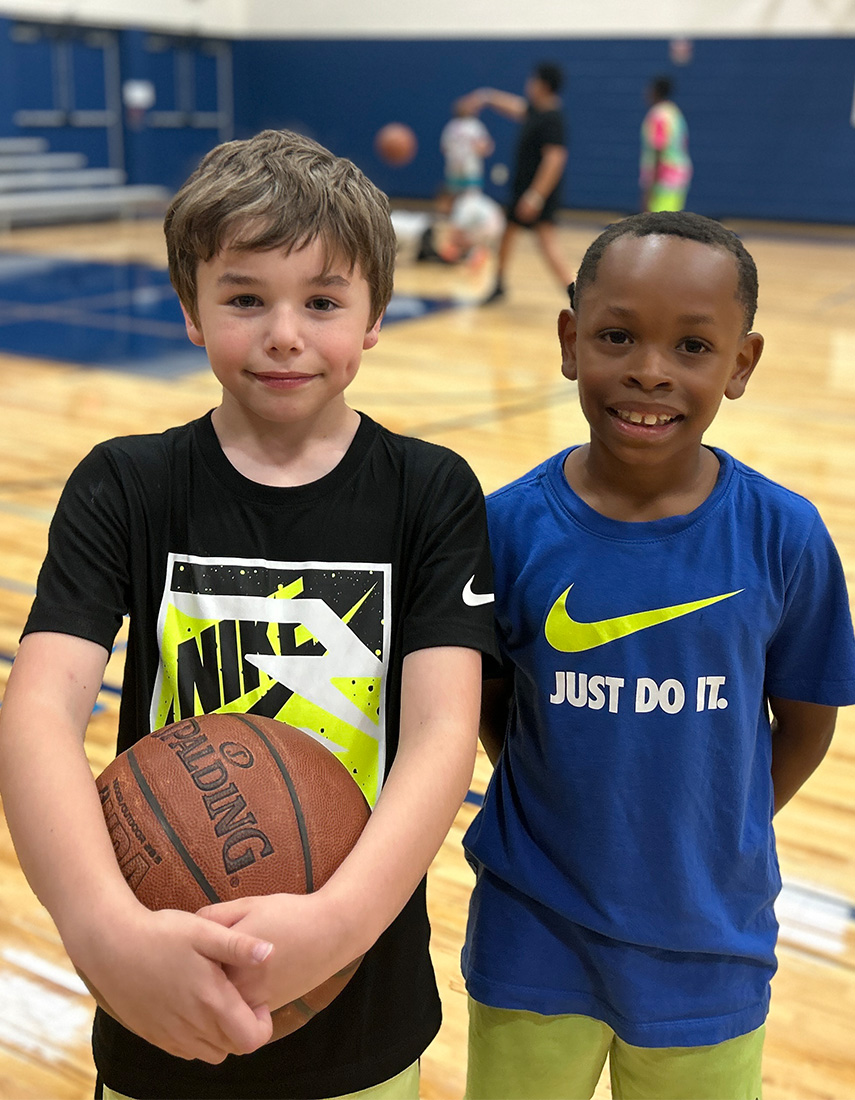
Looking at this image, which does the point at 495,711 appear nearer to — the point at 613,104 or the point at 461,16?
the point at 613,104

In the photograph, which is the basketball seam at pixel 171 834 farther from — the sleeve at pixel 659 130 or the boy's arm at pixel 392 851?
the sleeve at pixel 659 130

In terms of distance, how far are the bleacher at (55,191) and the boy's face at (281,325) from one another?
12.1 m

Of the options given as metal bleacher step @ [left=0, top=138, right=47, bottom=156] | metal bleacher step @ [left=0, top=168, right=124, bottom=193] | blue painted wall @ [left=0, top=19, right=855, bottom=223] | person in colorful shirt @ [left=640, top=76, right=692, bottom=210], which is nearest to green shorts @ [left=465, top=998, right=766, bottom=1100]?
person in colorful shirt @ [left=640, top=76, right=692, bottom=210]

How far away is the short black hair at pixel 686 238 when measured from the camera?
1.05 metres

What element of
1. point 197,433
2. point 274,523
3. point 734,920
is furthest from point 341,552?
point 734,920

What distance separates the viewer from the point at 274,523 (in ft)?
3.40

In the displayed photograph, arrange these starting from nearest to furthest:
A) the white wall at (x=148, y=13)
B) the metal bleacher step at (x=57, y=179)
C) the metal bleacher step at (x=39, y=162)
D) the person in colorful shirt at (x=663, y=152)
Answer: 1. the person in colorful shirt at (x=663, y=152)
2. the metal bleacher step at (x=57, y=179)
3. the metal bleacher step at (x=39, y=162)
4. the white wall at (x=148, y=13)

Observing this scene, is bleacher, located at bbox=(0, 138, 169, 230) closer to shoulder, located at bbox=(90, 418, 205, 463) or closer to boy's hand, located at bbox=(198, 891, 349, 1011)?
shoulder, located at bbox=(90, 418, 205, 463)

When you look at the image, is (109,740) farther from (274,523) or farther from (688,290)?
(688,290)

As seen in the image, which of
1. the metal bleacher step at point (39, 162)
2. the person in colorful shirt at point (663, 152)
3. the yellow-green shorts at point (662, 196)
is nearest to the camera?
the person in colorful shirt at point (663, 152)

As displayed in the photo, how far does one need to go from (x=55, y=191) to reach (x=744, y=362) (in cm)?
1344

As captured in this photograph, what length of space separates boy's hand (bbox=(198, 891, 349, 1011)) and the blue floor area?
18.2ft

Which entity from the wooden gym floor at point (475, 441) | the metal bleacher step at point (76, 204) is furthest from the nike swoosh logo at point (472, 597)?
the metal bleacher step at point (76, 204)

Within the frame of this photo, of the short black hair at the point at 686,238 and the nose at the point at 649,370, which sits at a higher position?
the short black hair at the point at 686,238
